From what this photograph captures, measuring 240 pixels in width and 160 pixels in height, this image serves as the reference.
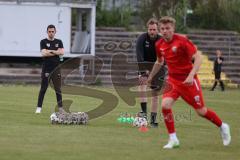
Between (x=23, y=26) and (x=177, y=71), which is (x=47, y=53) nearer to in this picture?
(x=177, y=71)

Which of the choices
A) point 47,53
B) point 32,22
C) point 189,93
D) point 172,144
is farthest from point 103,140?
point 32,22

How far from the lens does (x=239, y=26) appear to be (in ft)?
153

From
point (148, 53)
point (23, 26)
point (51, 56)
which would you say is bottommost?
point (23, 26)

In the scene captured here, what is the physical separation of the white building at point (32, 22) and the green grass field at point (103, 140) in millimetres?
20602

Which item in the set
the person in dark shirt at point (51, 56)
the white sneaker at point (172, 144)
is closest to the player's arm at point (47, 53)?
the person in dark shirt at point (51, 56)

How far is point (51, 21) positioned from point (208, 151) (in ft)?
95.1

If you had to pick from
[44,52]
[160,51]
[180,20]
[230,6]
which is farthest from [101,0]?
[160,51]

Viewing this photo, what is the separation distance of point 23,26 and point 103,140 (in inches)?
1084

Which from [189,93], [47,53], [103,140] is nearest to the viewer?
[189,93]

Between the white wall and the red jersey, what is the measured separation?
27.8 metres

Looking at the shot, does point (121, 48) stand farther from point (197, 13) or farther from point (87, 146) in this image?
point (87, 146)

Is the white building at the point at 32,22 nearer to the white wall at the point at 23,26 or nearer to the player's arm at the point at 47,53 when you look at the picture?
the white wall at the point at 23,26

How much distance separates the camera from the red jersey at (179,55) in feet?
39.1

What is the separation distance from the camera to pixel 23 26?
130ft
